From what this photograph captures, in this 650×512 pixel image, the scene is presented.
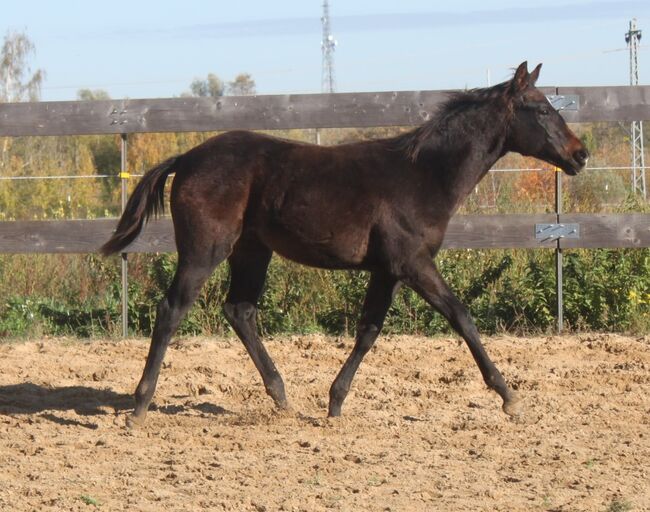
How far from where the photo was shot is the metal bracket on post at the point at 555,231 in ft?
28.9

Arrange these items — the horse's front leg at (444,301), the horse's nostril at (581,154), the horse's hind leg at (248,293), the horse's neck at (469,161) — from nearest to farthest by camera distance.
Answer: the horse's front leg at (444,301) → the horse's neck at (469,161) → the horse's nostril at (581,154) → the horse's hind leg at (248,293)

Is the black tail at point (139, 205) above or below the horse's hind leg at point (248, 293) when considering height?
above

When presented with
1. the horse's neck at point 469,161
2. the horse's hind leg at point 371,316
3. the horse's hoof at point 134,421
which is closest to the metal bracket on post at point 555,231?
the horse's neck at point 469,161

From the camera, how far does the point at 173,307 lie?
622cm

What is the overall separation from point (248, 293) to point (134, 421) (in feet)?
3.68

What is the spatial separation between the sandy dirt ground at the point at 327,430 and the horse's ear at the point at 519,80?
199 cm

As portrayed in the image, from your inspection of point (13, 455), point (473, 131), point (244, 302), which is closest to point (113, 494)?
point (13, 455)

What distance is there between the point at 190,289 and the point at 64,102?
11.5 ft

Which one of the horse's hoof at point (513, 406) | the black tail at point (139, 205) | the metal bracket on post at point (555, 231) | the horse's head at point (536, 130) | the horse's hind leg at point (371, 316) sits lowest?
the horse's hoof at point (513, 406)

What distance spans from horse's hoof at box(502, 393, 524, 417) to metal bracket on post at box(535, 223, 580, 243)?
2954 millimetres

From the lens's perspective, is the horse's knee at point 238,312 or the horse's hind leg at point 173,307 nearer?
the horse's hind leg at point 173,307

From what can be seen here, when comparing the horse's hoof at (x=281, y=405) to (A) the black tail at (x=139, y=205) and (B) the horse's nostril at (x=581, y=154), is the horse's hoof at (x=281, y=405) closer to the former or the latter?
(A) the black tail at (x=139, y=205)

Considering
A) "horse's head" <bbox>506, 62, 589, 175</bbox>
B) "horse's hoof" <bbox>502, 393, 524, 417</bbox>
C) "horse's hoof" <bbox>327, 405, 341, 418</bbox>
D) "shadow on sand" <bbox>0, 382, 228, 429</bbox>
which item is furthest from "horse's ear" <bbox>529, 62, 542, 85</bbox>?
"shadow on sand" <bbox>0, 382, 228, 429</bbox>

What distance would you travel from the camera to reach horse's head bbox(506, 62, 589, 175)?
6418mm
